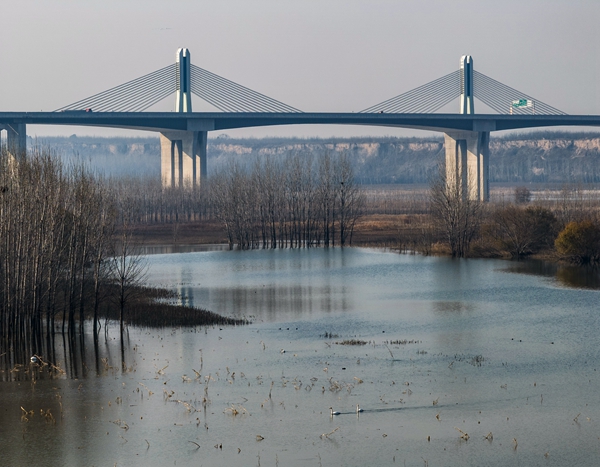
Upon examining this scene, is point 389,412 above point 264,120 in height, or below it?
→ below

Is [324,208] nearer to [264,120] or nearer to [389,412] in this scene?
[264,120]

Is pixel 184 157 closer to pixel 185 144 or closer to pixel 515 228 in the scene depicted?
pixel 185 144

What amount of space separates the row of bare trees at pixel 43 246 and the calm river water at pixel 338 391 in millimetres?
1888

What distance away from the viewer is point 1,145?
23.4 metres

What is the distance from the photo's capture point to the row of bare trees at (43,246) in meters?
20.2

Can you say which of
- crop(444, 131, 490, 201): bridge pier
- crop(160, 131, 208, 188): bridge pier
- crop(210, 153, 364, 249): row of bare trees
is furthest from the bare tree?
crop(444, 131, 490, 201): bridge pier

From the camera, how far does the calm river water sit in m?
12.6

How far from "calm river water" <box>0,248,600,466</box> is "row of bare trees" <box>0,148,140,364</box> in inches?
74.3

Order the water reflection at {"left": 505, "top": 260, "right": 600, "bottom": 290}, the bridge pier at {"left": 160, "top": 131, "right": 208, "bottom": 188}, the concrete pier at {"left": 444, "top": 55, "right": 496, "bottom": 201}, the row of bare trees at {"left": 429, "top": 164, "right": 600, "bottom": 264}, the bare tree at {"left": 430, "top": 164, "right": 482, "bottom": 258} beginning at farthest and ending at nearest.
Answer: the concrete pier at {"left": 444, "top": 55, "right": 496, "bottom": 201}
the bridge pier at {"left": 160, "top": 131, "right": 208, "bottom": 188}
the bare tree at {"left": 430, "top": 164, "right": 482, "bottom": 258}
the row of bare trees at {"left": 429, "top": 164, "right": 600, "bottom": 264}
the water reflection at {"left": 505, "top": 260, "right": 600, "bottom": 290}

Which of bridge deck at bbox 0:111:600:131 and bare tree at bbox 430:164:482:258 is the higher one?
bridge deck at bbox 0:111:600:131

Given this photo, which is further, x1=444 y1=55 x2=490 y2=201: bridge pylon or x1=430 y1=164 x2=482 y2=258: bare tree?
x1=444 y1=55 x2=490 y2=201: bridge pylon

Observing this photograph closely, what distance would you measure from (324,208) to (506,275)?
19.5 metres

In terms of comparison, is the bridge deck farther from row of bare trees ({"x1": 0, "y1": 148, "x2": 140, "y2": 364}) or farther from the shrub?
row of bare trees ({"x1": 0, "y1": 148, "x2": 140, "y2": 364})

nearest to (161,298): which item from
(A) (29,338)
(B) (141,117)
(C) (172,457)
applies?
(A) (29,338)
